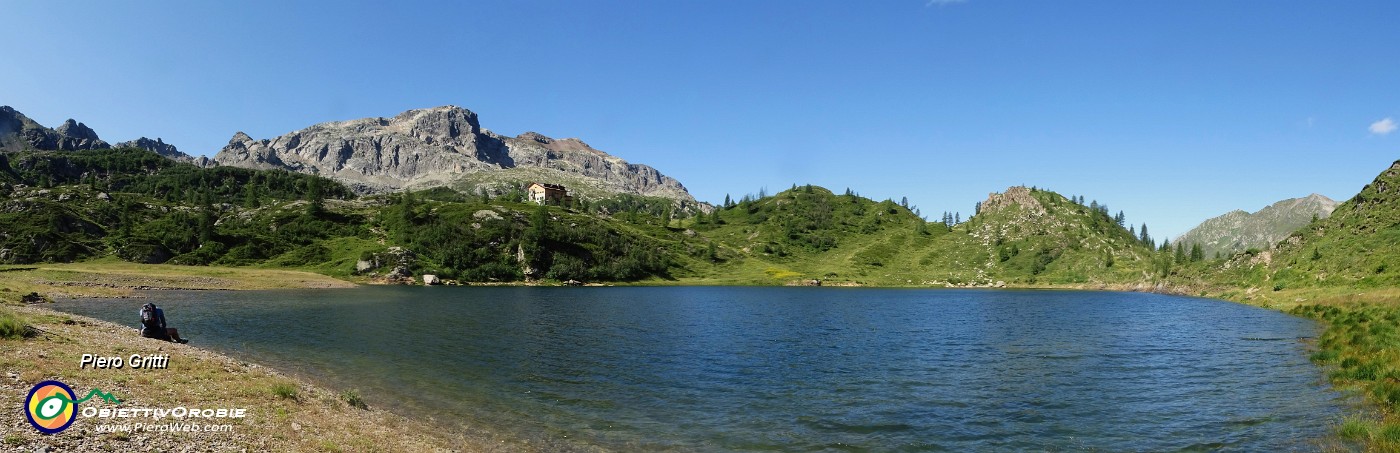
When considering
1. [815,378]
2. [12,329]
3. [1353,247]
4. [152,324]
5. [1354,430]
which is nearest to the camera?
[1354,430]

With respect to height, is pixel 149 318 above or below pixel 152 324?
above

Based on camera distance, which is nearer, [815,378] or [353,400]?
[353,400]

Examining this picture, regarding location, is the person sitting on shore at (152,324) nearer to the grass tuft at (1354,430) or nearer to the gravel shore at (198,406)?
the gravel shore at (198,406)

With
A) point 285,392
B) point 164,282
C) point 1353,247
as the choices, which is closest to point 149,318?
point 285,392

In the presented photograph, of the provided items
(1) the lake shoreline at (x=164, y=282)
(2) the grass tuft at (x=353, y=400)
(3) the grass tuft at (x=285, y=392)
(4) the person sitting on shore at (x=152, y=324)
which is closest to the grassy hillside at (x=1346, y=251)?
(1) the lake shoreline at (x=164, y=282)

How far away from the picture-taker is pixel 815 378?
4031 cm

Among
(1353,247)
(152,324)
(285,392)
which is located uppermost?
(1353,247)

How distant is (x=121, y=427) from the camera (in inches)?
700

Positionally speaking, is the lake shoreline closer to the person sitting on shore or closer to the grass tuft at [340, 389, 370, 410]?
the person sitting on shore

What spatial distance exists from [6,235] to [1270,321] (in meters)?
256

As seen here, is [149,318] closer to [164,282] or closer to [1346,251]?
[164,282]

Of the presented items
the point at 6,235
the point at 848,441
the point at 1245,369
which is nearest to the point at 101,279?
the point at 6,235

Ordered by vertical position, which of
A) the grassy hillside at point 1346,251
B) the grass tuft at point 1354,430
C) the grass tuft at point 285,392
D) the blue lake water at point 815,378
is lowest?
the blue lake water at point 815,378

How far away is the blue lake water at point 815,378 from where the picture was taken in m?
26.8
